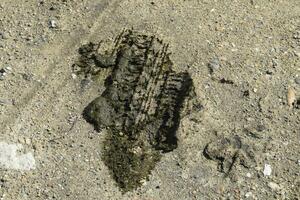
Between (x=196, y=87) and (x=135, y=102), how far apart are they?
554 mm

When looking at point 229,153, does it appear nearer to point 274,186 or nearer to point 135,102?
point 274,186

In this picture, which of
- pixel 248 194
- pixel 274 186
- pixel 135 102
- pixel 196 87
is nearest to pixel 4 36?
pixel 135 102

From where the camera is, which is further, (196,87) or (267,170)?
(196,87)

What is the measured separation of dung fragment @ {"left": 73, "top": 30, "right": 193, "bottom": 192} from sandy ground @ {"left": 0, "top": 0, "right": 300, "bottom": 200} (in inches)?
3.4

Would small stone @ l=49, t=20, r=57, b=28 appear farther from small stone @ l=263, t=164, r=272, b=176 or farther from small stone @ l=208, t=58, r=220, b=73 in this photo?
small stone @ l=263, t=164, r=272, b=176

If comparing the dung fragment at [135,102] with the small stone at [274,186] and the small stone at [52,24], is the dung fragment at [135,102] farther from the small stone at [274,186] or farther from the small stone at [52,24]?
the small stone at [274,186]

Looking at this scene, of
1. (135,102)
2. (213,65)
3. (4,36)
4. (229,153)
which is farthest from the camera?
(4,36)

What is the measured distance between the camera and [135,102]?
4.72 meters

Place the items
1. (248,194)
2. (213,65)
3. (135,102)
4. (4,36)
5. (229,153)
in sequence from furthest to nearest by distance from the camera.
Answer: (4,36), (213,65), (135,102), (229,153), (248,194)

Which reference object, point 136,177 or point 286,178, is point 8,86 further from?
point 286,178

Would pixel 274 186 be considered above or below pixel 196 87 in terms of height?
below

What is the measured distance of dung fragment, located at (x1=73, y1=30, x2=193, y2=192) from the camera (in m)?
4.47

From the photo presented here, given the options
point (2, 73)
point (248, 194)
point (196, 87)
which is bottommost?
point (2, 73)

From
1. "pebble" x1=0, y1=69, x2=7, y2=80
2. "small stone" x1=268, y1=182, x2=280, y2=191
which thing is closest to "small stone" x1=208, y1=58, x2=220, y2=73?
"small stone" x1=268, y1=182, x2=280, y2=191
